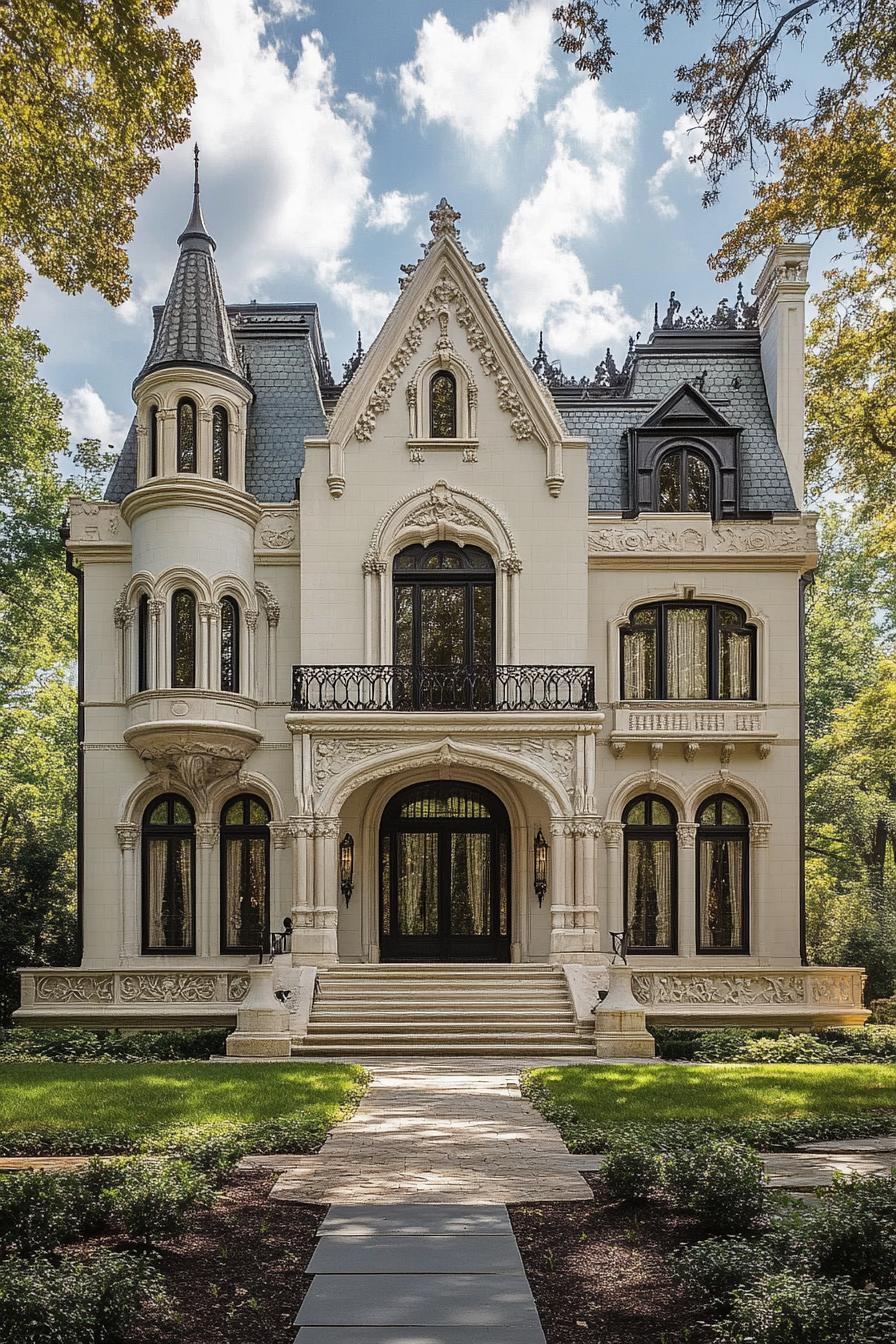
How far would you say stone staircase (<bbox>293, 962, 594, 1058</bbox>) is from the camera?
57.4ft

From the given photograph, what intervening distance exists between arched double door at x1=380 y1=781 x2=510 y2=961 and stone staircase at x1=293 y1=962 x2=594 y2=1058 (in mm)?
3209

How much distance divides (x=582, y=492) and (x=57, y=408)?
12624 millimetres

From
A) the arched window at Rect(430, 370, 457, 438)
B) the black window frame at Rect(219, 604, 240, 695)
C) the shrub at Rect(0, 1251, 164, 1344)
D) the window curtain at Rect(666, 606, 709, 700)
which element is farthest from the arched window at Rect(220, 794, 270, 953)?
the shrub at Rect(0, 1251, 164, 1344)

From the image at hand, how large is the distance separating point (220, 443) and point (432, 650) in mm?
5820

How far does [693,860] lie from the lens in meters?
23.6

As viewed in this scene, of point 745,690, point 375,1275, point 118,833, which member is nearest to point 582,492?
point 745,690

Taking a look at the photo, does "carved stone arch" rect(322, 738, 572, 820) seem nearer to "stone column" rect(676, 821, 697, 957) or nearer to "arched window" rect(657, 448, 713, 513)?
"stone column" rect(676, 821, 697, 957)

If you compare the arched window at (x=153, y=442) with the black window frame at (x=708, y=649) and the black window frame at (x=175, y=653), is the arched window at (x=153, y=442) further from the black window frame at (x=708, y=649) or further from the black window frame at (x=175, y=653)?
the black window frame at (x=708, y=649)

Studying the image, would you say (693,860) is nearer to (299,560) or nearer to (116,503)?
(299,560)

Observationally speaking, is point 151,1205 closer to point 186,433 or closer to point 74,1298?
point 74,1298

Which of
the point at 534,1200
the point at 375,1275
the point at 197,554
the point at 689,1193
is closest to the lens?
the point at 375,1275

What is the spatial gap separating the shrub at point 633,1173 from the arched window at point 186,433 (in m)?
17.9

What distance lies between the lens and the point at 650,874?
77.8 feet

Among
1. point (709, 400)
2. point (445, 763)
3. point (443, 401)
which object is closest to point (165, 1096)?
point (445, 763)
